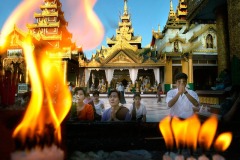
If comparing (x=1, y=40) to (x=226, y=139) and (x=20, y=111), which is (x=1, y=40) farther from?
(x=226, y=139)

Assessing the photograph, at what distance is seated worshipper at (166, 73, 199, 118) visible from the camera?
3.23 meters

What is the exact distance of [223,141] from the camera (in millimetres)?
2420

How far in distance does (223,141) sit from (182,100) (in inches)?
40.7

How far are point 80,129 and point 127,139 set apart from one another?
592 mm

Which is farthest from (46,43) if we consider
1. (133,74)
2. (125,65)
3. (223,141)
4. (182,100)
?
(223,141)

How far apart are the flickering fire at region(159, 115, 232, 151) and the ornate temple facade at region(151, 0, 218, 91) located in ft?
74.5

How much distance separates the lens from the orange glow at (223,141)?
2.42 meters

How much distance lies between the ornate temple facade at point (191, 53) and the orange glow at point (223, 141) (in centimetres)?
2267

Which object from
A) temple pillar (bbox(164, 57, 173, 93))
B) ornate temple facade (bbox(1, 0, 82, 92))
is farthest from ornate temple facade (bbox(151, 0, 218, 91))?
ornate temple facade (bbox(1, 0, 82, 92))

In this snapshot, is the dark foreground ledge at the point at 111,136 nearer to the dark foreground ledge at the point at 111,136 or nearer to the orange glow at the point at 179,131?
the dark foreground ledge at the point at 111,136

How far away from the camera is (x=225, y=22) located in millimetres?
8812

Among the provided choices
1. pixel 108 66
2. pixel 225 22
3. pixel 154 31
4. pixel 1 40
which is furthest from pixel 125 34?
pixel 1 40

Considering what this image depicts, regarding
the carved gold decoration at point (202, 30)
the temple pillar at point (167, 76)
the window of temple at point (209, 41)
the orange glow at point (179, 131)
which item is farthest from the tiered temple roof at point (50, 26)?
the orange glow at point (179, 131)

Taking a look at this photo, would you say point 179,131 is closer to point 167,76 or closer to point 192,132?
point 192,132
